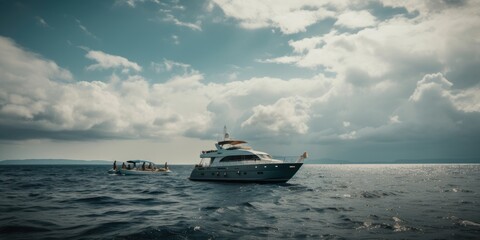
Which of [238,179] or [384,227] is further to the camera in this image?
[238,179]

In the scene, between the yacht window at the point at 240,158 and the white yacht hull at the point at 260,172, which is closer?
the white yacht hull at the point at 260,172

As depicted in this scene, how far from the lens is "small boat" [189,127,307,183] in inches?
1114

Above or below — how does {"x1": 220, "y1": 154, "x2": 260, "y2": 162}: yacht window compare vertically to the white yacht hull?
above

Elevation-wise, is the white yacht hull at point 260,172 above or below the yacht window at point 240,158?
below

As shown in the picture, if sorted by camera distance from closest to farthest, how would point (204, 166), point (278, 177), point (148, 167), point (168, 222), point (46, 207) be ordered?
point (168, 222)
point (46, 207)
point (278, 177)
point (204, 166)
point (148, 167)

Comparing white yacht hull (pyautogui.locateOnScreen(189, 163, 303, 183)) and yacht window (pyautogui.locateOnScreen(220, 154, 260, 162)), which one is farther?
yacht window (pyautogui.locateOnScreen(220, 154, 260, 162))

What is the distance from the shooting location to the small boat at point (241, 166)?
28297 mm

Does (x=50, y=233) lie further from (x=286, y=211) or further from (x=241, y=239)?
(x=286, y=211)

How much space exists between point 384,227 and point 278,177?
18.1 meters

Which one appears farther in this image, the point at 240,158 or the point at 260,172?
the point at 240,158

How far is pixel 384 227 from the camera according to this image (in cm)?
A: 1059

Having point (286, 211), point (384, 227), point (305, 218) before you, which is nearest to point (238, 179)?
point (286, 211)

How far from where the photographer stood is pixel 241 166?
29.4 metres

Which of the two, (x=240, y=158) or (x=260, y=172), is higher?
(x=240, y=158)
